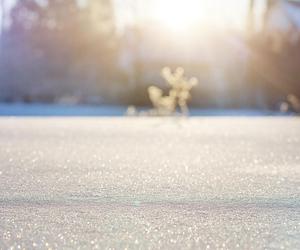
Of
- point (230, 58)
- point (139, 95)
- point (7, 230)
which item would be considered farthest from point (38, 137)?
point (230, 58)

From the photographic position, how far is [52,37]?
3562cm

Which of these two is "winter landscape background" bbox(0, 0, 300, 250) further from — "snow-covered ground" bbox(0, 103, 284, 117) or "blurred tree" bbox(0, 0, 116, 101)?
"blurred tree" bbox(0, 0, 116, 101)

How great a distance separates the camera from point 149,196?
486 centimetres

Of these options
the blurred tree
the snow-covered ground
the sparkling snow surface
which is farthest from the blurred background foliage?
the sparkling snow surface

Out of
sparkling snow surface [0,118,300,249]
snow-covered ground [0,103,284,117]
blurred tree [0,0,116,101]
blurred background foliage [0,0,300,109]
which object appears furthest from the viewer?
blurred tree [0,0,116,101]

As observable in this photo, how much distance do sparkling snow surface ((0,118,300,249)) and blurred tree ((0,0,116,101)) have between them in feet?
76.1

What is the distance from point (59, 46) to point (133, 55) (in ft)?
15.4

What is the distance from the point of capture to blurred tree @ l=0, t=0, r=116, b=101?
32406 mm

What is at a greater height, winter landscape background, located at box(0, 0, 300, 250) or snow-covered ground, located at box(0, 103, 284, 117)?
winter landscape background, located at box(0, 0, 300, 250)

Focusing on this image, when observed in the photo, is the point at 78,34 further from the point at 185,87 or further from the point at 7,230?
the point at 7,230

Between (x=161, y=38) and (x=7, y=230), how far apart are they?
2945 centimetres

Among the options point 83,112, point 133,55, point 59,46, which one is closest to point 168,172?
point 83,112

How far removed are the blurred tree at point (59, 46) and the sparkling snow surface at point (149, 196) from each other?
76.1 ft

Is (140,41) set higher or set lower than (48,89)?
higher
